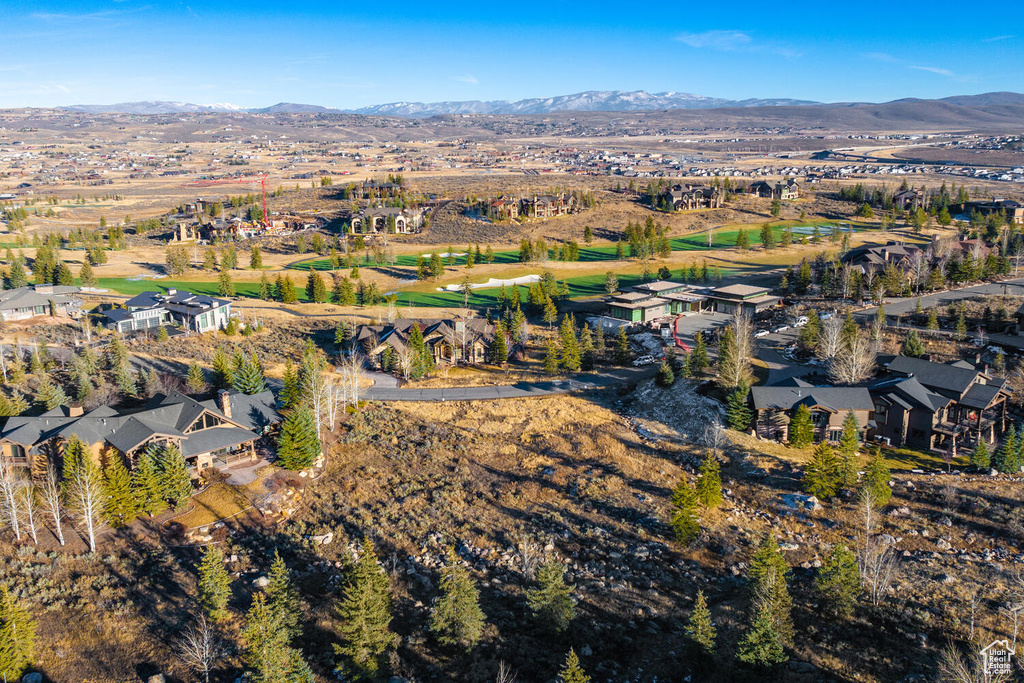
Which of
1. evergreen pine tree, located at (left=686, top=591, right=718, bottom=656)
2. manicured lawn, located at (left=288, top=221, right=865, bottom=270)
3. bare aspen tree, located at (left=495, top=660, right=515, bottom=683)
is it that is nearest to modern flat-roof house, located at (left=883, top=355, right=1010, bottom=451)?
evergreen pine tree, located at (left=686, top=591, right=718, bottom=656)

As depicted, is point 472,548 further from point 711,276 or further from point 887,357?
point 711,276

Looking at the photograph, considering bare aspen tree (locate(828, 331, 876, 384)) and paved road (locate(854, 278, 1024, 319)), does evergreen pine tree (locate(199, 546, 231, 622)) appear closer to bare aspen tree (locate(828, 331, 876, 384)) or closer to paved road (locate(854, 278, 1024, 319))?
bare aspen tree (locate(828, 331, 876, 384))

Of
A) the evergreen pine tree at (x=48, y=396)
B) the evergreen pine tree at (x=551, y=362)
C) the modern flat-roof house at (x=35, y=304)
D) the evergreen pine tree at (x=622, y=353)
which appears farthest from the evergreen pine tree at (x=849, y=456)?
the modern flat-roof house at (x=35, y=304)

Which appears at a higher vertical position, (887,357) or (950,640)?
(887,357)

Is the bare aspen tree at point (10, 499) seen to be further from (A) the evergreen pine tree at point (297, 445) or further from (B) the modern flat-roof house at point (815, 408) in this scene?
(B) the modern flat-roof house at point (815, 408)

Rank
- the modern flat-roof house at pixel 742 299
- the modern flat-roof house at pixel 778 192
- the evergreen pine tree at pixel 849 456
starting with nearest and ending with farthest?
the evergreen pine tree at pixel 849 456, the modern flat-roof house at pixel 742 299, the modern flat-roof house at pixel 778 192

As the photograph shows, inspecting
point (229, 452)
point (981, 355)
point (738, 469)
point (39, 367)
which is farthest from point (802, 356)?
point (39, 367)
